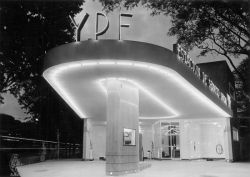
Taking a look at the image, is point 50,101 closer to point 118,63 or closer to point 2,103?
point 2,103

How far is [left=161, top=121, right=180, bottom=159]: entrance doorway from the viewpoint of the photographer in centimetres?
2375

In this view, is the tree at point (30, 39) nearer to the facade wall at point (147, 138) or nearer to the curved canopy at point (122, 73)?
the curved canopy at point (122, 73)

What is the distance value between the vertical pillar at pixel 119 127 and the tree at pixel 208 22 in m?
11.6

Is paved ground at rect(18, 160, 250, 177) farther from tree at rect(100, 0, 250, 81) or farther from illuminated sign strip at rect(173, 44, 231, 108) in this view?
tree at rect(100, 0, 250, 81)

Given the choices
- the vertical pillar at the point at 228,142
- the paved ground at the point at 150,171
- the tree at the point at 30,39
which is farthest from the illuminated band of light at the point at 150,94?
the tree at the point at 30,39

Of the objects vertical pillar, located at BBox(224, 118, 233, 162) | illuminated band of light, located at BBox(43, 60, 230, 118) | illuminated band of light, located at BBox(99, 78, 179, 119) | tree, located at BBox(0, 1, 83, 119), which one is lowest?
vertical pillar, located at BBox(224, 118, 233, 162)

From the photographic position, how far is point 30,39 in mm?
20766

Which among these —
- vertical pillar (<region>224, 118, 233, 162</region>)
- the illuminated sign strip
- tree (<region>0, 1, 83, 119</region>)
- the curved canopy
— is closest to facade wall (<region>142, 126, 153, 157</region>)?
vertical pillar (<region>224, 118, 233, 162</region>)

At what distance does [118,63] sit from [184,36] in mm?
16012

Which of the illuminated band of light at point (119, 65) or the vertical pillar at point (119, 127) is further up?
the illuminated band of light at point (119, 65)

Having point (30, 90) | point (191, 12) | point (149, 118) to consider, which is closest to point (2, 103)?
point (30, 90)

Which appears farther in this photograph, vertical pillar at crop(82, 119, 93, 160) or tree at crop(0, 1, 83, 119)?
vertical pillar at crop(82, 119, 93, 160)

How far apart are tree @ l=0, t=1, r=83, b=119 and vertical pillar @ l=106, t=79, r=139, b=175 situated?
419 inches

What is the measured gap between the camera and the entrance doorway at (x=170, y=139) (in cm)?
2375
